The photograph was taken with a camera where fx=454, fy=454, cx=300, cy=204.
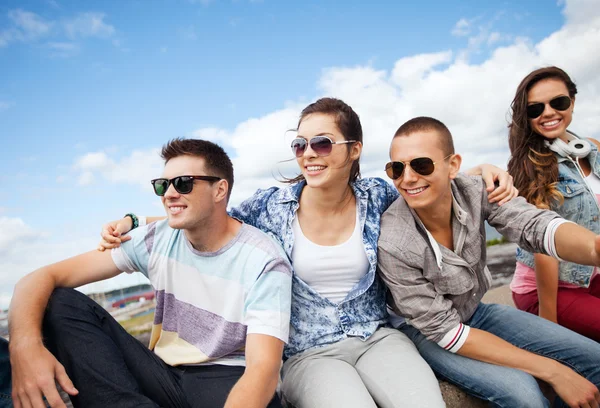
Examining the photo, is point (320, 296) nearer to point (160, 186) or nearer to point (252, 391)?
point (252, 391)

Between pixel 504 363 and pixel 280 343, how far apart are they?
1.47 metres

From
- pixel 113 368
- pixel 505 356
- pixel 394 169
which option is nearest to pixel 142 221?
pixel 113 368

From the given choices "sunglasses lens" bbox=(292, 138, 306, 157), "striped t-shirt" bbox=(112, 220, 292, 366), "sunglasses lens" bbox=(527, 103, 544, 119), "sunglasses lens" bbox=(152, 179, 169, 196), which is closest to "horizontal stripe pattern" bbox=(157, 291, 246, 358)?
"striped t-shirt" bbox=(112, 220, 292, 366)

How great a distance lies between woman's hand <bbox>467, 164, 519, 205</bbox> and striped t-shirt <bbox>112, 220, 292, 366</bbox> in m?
1.55

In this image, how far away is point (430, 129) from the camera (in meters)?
3.08

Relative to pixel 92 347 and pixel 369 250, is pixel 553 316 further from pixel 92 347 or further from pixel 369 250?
pixel 92 347

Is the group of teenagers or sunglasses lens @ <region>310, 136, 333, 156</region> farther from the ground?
sunglasses lens @ <region>310, 136, 333, 156</region>

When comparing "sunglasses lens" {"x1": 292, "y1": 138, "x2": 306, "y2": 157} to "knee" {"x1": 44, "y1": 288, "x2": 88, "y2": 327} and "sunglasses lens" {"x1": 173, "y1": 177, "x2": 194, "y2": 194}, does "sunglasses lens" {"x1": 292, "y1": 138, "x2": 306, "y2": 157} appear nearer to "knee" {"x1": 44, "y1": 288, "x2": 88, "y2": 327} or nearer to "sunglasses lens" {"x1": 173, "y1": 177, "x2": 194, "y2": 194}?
"sunglasses lens" {"x1": 173, "y1": 177, "x2": 194, "y2": 194}

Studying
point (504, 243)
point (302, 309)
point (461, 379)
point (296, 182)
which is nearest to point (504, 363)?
point (461, 379)

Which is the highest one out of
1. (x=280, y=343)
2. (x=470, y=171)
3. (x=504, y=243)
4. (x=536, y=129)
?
(x=536, y=129)

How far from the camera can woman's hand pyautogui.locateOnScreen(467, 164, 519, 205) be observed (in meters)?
3.19

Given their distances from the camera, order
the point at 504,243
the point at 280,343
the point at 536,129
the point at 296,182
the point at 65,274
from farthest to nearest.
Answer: the point at 504,243, the point at 536,129, the point at 296,182, the point at 65,274, the point at 280,343

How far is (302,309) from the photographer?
121 inches

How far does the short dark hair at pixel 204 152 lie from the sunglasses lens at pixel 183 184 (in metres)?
0.17
